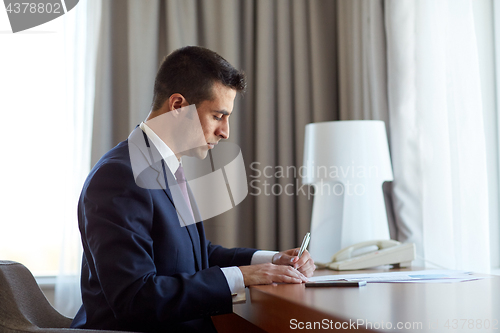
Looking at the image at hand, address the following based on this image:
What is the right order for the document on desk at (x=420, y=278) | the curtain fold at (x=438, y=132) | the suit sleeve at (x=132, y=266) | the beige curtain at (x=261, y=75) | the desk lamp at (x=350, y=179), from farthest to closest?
the beige curtain at (x=261, y=75) < the desk lamp at (x=350, y=179) < the curtain fold at (x=438, y=132) < the document on desk at (x=420, y=278) < the suit sleeve at (x=132, y=266)

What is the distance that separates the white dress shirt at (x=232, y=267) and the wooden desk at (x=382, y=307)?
5 centimetres

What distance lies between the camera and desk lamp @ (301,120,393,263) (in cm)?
177

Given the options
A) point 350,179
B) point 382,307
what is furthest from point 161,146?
point 350,179

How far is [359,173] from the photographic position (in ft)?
5.81

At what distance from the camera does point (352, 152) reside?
1777 millimetres

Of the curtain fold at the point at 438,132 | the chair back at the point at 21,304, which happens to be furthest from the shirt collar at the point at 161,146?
the curtain fold at the point at 438,132

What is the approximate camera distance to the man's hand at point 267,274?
3.50ft

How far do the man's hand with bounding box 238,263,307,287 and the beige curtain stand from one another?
1.24 meters

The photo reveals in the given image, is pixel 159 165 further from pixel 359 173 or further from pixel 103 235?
pixel 359 173

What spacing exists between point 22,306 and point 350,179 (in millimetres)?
1216

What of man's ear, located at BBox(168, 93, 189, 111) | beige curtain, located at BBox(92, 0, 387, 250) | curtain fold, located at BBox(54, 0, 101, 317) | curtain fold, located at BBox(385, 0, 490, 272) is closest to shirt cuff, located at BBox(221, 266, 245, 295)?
man's ear, located at BBox(168, 93, 189, 111)

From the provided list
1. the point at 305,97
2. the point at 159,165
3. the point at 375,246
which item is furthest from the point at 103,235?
the point at 305,97

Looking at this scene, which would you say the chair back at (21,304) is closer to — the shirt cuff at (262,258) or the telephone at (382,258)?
the shirt cuff at (262,258)

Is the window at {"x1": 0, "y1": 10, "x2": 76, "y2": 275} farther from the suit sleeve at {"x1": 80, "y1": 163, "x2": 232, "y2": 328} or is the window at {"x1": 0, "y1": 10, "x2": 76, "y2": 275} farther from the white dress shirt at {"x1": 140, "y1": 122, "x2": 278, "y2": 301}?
the suit sleeve at {"x1": 80, "y1": 163, "x2": 232, "y2": 328}
